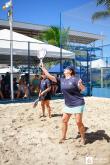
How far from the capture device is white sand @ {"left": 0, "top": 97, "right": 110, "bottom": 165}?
730 centimetres

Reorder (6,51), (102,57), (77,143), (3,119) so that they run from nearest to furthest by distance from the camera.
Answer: (77,143) < (3,119) < (6,51) < (102,57)

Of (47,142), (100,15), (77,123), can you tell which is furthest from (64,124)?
(100,15)

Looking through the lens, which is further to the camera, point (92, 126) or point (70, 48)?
point (70, 48)

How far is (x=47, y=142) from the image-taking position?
27.0 ft

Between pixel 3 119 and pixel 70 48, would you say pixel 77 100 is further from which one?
pixel 70 48

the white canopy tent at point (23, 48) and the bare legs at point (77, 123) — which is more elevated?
the white canopy tent at point (23, 48)

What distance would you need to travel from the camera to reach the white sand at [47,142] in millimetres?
7305

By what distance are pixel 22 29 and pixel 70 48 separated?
2109cm

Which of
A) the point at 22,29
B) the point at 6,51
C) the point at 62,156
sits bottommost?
the point at 62,156

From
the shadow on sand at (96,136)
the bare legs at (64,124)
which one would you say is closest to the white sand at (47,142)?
the shadow on sand at (96,136)

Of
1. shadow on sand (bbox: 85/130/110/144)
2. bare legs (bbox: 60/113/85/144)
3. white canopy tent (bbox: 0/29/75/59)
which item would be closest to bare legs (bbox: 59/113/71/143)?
bare legs (bbox: 60/113/85/144)

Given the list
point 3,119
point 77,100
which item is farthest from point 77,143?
point 3,119

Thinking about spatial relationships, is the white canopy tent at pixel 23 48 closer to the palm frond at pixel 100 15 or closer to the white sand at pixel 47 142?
the white sand at pixel 47 142

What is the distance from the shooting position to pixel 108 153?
7547mm
